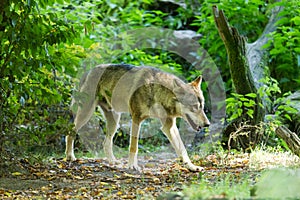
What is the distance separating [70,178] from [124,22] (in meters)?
7.71

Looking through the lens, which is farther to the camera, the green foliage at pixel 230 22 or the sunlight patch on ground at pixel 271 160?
the green foliage at pixel 230 22

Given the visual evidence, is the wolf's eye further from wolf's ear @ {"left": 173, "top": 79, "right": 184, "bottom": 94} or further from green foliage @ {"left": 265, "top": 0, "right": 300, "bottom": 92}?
green foliage @ {"left": 265, "top": 0, "right": 300, "bottom": 92}

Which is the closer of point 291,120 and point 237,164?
point 237,164

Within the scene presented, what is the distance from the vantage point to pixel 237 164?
623cm

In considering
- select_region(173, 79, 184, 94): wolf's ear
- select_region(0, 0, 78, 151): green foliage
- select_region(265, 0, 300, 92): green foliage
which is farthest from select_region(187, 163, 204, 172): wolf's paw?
select_region(265, 0, 300, 92): green foliage

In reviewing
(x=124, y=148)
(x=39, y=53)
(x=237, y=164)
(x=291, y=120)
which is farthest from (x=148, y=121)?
(x=39, y=53)

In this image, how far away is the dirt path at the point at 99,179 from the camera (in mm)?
4875

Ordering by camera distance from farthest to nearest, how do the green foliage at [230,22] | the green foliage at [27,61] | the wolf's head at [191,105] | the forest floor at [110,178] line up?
1. the green foliage at [230,22]
2. the wolf's head at [191,105]
3. the green foliage at [27,61]
4. the forest floor at [110,178]

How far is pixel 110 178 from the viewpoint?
5.82m

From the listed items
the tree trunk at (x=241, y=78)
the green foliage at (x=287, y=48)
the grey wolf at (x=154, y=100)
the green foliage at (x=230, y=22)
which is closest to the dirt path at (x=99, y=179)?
the grey wolf at (x=154, y=100)

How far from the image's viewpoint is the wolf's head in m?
6.60

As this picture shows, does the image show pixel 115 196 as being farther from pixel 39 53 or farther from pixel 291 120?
pixel 291 120

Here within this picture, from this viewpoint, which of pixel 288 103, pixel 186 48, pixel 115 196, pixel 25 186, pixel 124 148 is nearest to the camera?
pixel 115 196

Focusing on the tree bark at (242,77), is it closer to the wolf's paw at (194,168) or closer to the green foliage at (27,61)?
the wolf's paw at (194,168)
